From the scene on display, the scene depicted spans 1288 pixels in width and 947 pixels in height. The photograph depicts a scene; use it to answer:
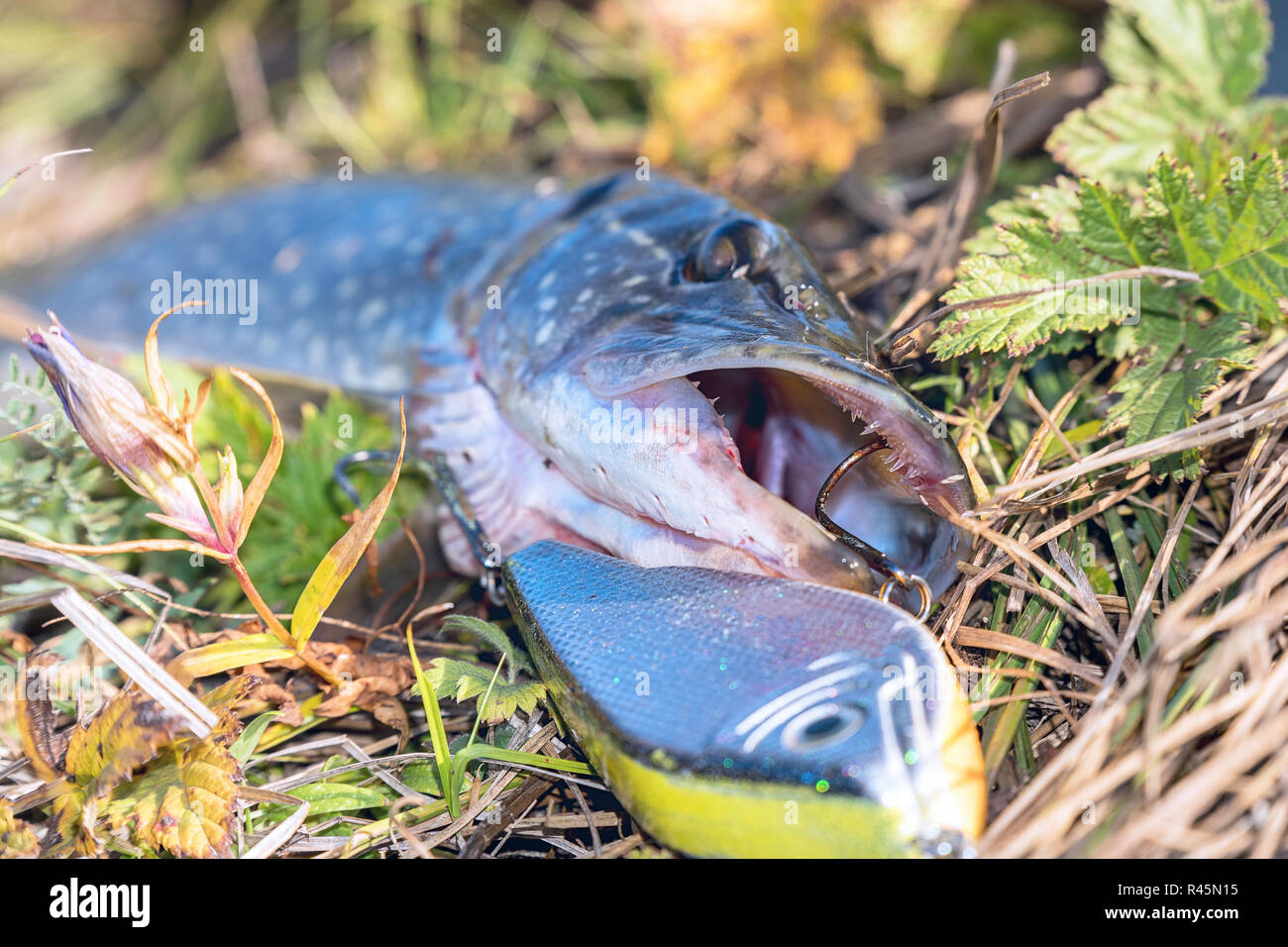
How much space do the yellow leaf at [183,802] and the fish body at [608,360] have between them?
2.44ft

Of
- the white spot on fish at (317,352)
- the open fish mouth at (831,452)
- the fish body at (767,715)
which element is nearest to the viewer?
the fish body at (767,715)

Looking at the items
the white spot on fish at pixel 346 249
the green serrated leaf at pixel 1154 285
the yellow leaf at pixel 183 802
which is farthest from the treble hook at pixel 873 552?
the white spot on fish at pixel 346 249

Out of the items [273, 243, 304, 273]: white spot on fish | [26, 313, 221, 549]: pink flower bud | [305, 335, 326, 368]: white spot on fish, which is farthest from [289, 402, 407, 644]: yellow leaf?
[273, 243, 304, 273]: white spot on fish

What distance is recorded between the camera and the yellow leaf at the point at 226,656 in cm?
178

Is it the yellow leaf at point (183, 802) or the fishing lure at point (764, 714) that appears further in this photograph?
the yellow leaf at point (183, 802)

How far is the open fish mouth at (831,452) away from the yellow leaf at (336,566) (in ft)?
1.67

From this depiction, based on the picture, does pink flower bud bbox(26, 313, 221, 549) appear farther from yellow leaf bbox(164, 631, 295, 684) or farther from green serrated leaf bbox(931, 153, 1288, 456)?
green serrated leaf bbox(931, 153, 1288, 456)

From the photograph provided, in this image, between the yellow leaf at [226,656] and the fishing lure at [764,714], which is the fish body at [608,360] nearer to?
the fishing lure at [764,714]

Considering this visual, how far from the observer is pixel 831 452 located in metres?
1.93

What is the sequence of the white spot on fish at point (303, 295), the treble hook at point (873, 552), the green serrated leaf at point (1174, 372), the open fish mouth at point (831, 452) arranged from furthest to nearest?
the white spot on fish at point (303, 295)
the green serrated leaf at point (1174, 372)
the treble hook at point (873, 552)
the open fish mouth at point (831, 452)

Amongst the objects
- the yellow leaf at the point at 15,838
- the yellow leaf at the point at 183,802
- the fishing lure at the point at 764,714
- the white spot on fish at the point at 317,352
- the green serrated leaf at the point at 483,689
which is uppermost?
the white spot on fish at the point at 317,352

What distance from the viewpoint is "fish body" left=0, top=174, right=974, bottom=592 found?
1.72m

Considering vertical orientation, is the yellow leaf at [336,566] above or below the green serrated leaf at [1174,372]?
below
